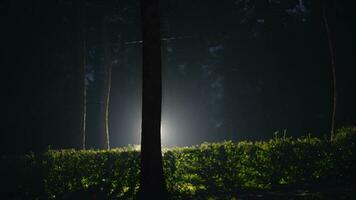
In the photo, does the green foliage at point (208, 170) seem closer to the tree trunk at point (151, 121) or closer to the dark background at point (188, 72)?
the tree trunk at point (151, 121)

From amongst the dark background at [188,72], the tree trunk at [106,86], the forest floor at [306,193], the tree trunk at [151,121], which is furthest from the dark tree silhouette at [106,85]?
the tree trunk at [151,121]

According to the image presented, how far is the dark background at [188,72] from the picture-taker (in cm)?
3425

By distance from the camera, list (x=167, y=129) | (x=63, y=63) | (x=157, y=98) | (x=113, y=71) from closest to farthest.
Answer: (x=157, y=98) → (x=63, y=63) → (x=113, y=71) → (x=167, y=129)

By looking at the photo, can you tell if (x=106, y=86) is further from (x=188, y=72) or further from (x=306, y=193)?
Result: (x=188, y=72)

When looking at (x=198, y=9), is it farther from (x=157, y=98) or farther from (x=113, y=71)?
(x=157, y=98)

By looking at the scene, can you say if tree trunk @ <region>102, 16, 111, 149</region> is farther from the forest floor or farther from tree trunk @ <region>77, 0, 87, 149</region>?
the forest floor

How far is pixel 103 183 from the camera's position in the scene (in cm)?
1441

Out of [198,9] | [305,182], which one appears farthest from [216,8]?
[305,182]

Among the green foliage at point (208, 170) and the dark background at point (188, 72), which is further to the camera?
the dark background at point (188, 72)

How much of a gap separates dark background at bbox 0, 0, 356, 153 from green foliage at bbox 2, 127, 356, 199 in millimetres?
17964

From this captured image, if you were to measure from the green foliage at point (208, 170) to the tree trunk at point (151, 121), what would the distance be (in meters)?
1.78

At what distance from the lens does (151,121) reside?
1188 centimetres

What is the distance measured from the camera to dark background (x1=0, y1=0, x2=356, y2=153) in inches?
1348

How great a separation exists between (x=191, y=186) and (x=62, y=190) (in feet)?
12.1
